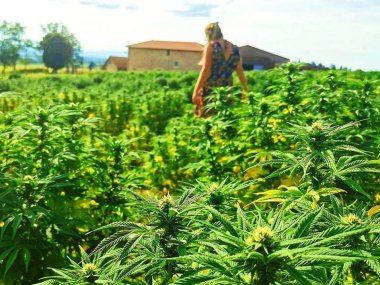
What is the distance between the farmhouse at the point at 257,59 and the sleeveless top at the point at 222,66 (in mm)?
50767

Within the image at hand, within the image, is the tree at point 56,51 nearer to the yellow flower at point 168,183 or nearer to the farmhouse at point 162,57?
the farmhouse at point 162,57

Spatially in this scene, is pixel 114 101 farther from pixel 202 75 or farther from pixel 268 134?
pixel 268 134

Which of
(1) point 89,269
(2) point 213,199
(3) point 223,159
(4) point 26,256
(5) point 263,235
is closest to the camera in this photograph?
(5) point 263,235

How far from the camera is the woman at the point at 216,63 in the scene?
20.0 ft

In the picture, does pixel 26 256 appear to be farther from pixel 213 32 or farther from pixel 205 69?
pixel 213 32

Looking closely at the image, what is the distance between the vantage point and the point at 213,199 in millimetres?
2084

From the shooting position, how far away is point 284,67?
4496mm

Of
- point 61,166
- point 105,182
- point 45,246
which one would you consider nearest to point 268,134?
point 105,182

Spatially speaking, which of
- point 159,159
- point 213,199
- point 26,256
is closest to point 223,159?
point 159,159

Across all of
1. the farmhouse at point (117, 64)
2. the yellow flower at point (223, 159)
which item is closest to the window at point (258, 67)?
the farmhouse at point (117, 64)

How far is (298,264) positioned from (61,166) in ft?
8.33

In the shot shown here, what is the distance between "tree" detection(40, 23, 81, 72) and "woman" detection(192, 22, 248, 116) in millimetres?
80364

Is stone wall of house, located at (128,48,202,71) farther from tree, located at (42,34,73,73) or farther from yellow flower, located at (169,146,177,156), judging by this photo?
yellow flower, located at (169,146,177,156)

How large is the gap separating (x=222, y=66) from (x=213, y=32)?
0.45 m
